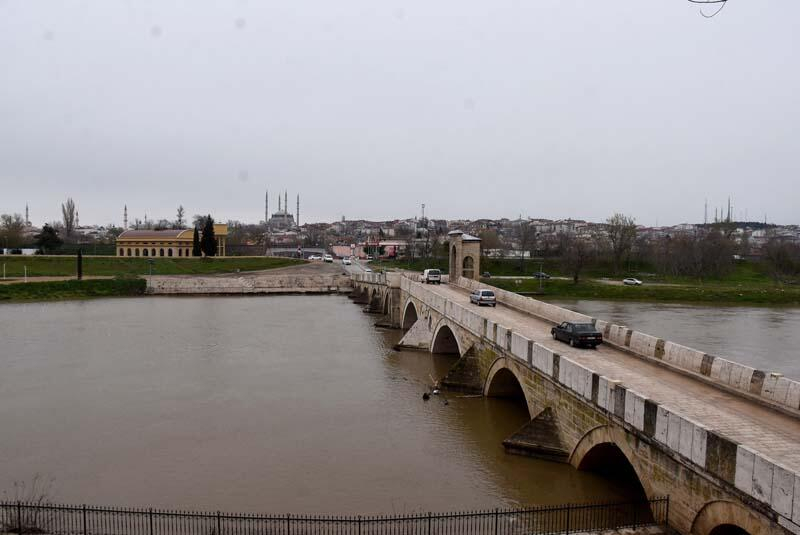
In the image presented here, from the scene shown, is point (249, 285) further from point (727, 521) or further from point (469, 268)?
point (727, 521)

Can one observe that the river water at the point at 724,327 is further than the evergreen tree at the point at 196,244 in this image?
No

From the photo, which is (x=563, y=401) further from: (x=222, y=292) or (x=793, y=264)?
(x=793, y=264)

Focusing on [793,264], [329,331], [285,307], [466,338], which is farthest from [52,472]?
[793,264]

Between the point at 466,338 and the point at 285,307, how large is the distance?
94.2 feet

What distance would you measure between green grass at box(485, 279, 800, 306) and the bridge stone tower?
17.7 m

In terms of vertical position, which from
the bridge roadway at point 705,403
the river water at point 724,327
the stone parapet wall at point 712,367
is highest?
the stone parapet wall at point 712,367

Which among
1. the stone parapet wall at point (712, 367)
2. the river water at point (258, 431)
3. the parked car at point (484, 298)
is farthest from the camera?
the parked car at point (484, 298)

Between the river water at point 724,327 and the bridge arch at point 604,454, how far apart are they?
45.8 feet

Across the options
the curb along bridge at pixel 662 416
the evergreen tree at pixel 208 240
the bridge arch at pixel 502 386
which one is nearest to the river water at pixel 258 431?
the bridge arch at pixel 502 386

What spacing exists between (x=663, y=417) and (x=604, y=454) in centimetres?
362

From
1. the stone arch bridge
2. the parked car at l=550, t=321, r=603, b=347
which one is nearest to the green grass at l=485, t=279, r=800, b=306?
the stone arch bridge

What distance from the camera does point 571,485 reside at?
41.3ft

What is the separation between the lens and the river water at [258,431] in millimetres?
12789

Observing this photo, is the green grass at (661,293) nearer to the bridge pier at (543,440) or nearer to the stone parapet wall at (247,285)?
the stone parapet wall at (247,285)
